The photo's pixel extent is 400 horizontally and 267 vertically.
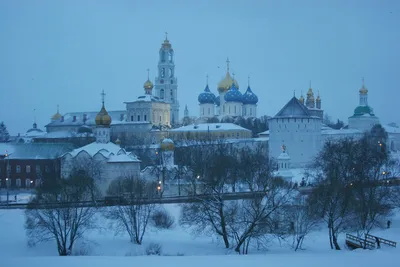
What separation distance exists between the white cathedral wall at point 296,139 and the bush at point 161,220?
25.3m

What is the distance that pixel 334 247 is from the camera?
22391 mm

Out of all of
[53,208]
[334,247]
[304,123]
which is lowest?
[334,247]

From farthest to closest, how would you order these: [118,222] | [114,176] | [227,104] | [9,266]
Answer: [227,104], [114,176], [118,222], [9,266]

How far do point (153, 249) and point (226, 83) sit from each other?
63195 millimetres

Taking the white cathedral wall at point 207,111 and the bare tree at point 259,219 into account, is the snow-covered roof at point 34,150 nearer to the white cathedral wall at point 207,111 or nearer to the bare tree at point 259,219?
the bare tree at point 259,219

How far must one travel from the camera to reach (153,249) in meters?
21.7

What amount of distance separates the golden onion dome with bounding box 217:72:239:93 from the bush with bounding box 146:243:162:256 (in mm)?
62143

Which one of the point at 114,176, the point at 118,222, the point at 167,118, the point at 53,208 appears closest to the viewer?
the point at 53,208

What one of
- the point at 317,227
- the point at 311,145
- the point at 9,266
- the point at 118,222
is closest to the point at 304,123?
the point at 311,145

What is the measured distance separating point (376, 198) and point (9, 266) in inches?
649

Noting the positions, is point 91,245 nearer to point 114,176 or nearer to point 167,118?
point 114,176

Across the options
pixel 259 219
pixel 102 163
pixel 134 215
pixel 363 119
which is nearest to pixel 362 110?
pixel 363 119

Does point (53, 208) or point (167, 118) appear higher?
point (167, 118)

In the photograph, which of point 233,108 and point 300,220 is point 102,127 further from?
point 233,108
